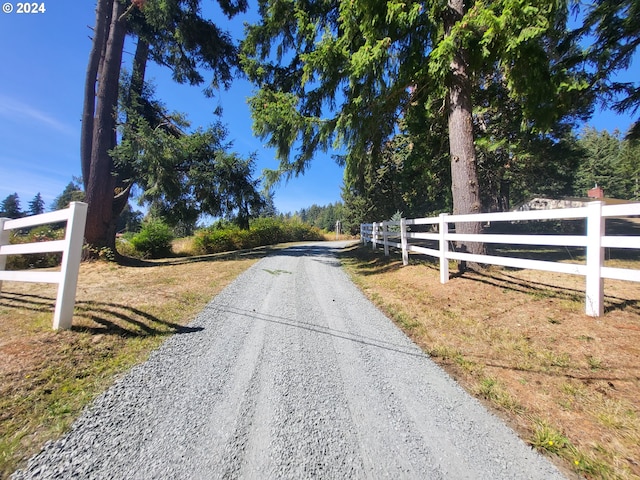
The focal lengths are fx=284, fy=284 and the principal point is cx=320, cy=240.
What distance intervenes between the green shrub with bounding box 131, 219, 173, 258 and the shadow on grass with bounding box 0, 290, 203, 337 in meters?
10.2

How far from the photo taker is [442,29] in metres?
6.04

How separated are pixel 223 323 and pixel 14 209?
326 ft

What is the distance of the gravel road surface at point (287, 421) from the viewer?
5.26ft

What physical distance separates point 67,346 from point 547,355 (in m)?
4.82

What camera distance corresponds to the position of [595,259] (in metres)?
3.16

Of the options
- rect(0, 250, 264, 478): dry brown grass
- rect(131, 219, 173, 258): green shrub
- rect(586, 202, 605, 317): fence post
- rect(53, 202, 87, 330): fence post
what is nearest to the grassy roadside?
rect(586, 202, 605, 317): fence post

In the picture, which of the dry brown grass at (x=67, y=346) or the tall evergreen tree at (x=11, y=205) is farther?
the tall evergreen tree at (x=11, y=205)

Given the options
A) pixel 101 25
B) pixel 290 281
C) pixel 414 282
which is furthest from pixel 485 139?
pixel 101 25

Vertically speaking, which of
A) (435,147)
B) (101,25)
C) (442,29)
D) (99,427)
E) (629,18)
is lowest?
(99,427)

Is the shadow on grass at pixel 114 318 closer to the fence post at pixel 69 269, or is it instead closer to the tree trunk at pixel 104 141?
the fence post at pixel 69 269

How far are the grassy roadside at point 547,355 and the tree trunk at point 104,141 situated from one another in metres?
10.8

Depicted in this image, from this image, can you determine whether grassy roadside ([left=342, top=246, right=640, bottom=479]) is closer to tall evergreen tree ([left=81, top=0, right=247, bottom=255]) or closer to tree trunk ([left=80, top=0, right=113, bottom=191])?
tall evergreen tree ([left=81, top=0, right=247, bottom=255])

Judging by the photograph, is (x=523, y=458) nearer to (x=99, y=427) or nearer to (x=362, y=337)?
(x=362, y=337)

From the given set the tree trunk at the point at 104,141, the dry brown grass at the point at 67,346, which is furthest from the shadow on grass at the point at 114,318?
the tree trunk at the point at 104,141
